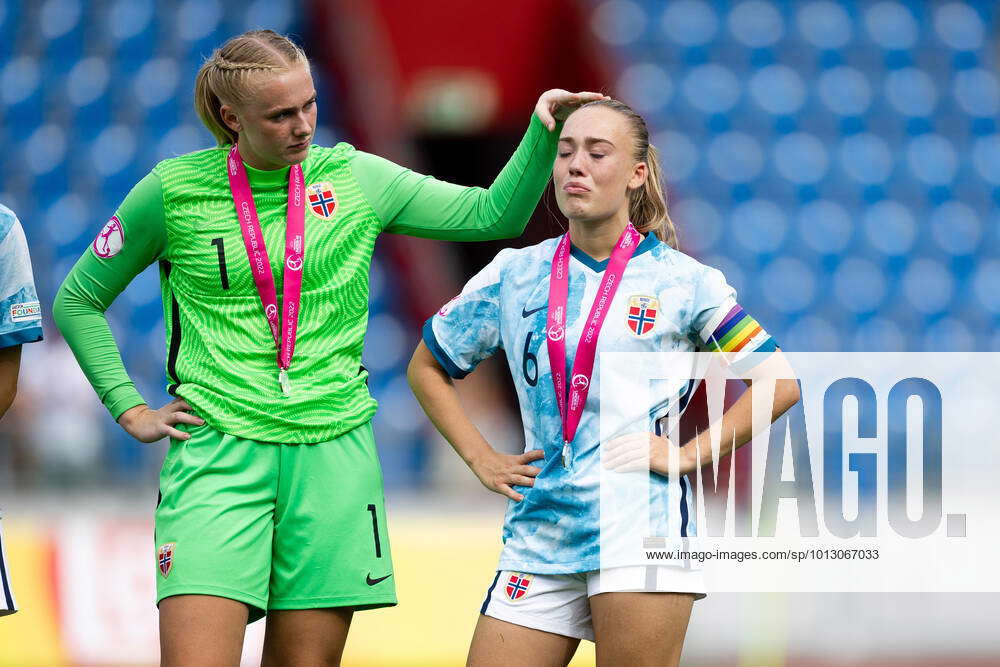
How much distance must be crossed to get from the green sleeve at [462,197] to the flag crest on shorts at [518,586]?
77 centimetres

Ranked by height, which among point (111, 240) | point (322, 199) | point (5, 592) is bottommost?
point (5, 592)

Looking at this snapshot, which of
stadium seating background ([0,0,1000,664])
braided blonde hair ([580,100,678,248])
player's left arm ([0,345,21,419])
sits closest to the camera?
player's left arm ([0,345,21,419])

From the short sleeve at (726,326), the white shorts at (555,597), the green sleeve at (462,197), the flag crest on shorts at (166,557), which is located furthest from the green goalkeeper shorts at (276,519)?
the short sleeve at (726,326)

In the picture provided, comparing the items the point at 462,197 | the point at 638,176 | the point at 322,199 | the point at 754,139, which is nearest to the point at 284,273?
the point at 322,199

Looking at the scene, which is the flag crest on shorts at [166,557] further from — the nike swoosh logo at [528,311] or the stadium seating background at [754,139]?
the stadium seating background at [754,139]

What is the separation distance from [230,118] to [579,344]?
918mm

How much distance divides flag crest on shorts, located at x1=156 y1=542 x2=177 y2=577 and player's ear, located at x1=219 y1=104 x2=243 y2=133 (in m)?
0.91

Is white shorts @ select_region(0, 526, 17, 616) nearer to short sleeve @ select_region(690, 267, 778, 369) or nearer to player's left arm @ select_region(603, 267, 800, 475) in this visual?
player's left arm @ select_region(603, 267, 800, 475)

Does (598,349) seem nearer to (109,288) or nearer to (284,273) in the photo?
(284,273)

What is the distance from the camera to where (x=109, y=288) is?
125 inches

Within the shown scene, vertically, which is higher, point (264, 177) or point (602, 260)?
point (264, 177)

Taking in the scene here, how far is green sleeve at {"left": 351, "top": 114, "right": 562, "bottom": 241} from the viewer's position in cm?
318

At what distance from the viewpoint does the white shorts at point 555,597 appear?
299cm

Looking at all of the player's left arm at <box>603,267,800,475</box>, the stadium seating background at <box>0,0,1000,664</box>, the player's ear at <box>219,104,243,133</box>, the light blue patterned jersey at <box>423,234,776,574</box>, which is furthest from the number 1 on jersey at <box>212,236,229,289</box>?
the stadium seating background at <box>0,0,1000,664</box>
